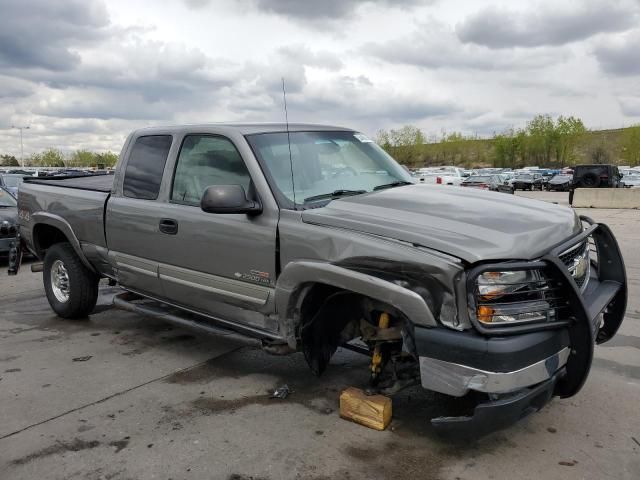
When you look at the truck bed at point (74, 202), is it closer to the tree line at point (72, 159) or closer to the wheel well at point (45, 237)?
the wheel well at point (45, 237)

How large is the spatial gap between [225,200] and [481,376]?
1.83 metres

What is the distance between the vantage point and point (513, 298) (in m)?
2.95

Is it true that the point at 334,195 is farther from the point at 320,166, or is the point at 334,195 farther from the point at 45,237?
the point at 45,237

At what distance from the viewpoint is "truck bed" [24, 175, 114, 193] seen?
218 inches

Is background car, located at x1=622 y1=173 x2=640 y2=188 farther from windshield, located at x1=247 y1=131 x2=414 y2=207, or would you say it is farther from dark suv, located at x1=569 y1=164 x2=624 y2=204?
windshield, located at x1=247 y1=131 x2=414 y2=207

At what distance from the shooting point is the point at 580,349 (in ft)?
9.86

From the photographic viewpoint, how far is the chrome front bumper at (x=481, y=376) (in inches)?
111

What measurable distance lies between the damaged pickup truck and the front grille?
0.02 m

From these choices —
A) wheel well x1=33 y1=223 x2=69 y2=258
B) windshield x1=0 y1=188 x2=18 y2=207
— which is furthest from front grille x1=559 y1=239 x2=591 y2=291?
windshield x1=0 y1=188 x2=18 y2=207

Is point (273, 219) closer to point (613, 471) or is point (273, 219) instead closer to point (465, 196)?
point (465, 196)

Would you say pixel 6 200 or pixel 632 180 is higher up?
pixel 6 200

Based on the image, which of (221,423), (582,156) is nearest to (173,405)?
(221,423)

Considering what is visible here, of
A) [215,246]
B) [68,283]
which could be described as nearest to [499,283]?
[215,246]

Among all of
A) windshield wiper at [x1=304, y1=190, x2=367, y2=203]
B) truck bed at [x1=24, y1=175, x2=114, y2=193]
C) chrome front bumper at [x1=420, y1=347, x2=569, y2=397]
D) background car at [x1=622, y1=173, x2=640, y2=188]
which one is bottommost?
background car at [x1=622, y1=173, x2=640, y2=188]
